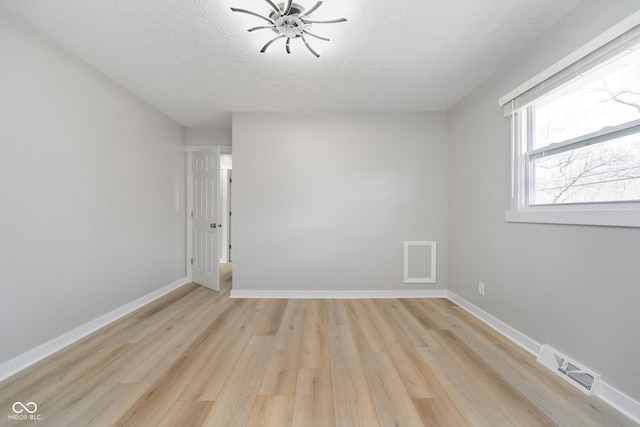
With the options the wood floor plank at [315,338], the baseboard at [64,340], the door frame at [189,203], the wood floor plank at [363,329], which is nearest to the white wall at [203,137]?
the door frame at [189,203]

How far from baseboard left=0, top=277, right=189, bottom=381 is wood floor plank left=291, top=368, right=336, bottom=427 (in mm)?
1851

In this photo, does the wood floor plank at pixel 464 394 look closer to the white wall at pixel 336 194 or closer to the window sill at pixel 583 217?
the window sill at pixel 583 217

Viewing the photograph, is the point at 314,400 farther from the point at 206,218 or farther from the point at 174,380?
the point at 206,218

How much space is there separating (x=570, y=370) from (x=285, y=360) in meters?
1.85

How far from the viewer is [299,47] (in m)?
2.01

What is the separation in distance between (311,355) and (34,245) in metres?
2.12

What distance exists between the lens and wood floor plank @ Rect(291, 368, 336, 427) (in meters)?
1.27

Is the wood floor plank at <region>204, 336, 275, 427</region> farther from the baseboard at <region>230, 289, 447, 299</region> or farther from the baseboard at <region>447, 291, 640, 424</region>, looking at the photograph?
the baseboard at <region>447, 291, 640, 424</region>

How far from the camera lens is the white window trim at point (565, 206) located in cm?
135

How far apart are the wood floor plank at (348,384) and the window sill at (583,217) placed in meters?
1.66

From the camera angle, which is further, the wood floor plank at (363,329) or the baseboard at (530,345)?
the wood floor plank at (363,329)

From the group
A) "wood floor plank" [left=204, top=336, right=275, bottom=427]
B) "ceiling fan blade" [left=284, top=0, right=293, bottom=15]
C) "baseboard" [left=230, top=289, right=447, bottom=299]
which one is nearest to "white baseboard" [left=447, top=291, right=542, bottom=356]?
"baseboard" [left=230, top=289, right=447, bottom=299]

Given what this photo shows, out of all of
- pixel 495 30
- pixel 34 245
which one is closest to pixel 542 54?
pixel 495 30

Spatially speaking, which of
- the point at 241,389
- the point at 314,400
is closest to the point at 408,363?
the point at 314,400
